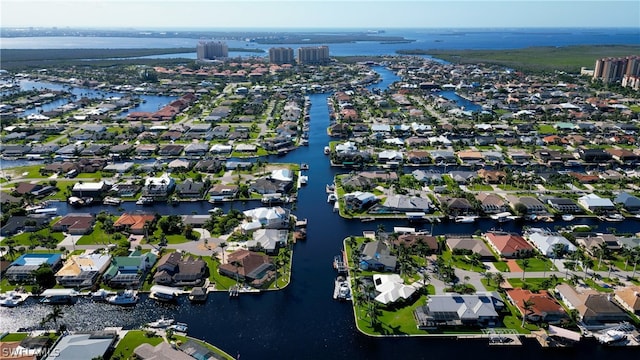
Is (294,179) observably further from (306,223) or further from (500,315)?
(500,315)

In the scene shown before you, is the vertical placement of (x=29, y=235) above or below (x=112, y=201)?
below

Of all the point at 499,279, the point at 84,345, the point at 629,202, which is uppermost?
the point at 629,202

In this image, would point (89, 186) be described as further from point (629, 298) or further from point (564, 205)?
point (629, 298)

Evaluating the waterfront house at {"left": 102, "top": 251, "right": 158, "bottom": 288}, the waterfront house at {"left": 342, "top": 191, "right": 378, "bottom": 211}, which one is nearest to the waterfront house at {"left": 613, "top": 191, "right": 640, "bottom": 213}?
the waterfront house at {"left": 342, "top": 191, "right": 378, "bottom": 211}

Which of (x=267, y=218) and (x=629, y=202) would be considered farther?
(x=629, y=202)

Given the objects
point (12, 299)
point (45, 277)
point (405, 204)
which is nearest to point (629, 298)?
point (405, 204)

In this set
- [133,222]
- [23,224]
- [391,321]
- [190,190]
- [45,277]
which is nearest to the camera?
[391,321]

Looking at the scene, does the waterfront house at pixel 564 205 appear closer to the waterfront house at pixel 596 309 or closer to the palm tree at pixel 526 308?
the waterfront house at pixel 596 309

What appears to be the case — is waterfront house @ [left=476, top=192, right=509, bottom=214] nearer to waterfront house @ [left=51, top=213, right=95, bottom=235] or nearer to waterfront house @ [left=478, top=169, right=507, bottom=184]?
waterfront house @ [left=478, top=169, right=507, bottom=184]
